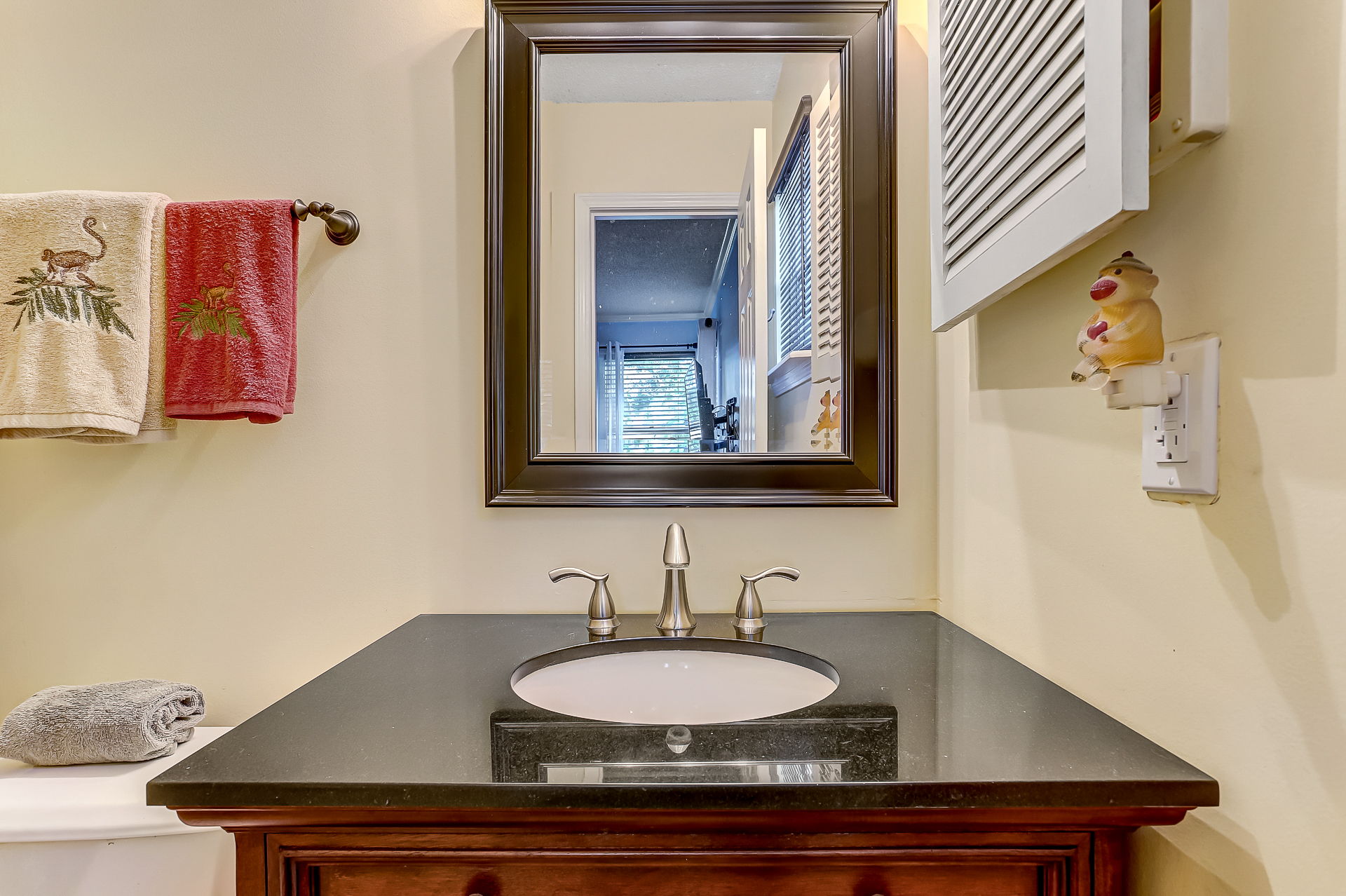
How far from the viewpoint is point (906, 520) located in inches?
46.3

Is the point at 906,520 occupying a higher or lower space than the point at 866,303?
lower

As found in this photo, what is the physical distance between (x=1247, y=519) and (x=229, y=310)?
1.26 m

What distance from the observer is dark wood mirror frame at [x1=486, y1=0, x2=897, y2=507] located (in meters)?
1.15

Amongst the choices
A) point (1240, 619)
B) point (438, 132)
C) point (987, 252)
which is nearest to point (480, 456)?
point (438, 132)

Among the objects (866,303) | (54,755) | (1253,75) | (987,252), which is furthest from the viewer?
(866,303)

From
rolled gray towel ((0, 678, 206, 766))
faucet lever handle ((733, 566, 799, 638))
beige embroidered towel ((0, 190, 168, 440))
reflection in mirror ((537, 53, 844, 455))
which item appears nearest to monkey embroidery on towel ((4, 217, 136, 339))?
beige embroidered towel ((0, 190, 168, 440))

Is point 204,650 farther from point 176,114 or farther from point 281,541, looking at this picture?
point 176,114

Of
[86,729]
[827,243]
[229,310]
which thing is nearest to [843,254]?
[827,243]

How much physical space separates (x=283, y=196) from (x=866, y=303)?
98 cm

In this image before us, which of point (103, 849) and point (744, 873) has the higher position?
point (744, 873)

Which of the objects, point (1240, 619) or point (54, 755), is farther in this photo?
point (54, 755)

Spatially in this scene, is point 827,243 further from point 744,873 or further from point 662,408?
point 744,873

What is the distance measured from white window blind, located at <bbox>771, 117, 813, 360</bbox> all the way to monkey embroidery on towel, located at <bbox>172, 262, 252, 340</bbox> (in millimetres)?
835

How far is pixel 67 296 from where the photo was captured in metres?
1.04
